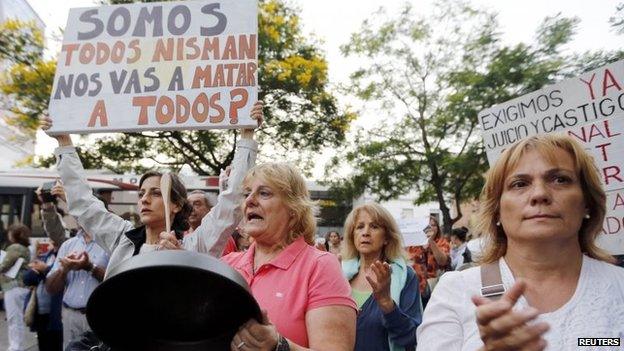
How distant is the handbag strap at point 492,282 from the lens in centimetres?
157

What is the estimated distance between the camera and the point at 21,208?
45.2ft

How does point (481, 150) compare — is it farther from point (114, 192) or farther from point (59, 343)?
point (59, 343)

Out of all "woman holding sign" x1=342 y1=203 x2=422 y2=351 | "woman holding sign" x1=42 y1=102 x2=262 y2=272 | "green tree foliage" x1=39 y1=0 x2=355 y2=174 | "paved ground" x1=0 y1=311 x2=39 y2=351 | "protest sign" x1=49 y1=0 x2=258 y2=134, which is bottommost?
"paved ground" x1=0 y1=311 x2=39 y2=351

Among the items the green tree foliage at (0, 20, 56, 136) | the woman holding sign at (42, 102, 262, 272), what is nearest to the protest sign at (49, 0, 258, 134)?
the woman holding sign at (42, 102, 262, 272)

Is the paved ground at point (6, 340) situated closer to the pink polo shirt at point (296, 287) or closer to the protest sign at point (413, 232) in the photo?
the protest sign at point (413, 232)

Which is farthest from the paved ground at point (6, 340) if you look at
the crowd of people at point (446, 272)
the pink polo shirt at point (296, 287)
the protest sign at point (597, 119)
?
the protest sign at point (597, 119)

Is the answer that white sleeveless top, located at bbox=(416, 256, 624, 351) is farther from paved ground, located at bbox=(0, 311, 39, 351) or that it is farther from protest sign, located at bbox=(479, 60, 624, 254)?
paved ground, located at bbox=(0, 311, 39, 351)

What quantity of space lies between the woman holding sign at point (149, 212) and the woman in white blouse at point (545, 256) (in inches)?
61.1

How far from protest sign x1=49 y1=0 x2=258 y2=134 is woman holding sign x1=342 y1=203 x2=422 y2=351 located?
3.76 feet

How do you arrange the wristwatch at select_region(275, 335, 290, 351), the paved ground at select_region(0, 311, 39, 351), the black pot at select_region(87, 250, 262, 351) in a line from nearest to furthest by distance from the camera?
the black pot at select_region(87, 250, 262, 351)
the wristwatch at select_region(275, 335, 290, 351)
the paved ground at select_region(0, 311, 39, 351)

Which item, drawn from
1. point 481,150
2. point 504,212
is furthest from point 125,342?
point 481,150

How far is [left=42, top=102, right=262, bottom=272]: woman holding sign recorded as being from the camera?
2992 millimetres

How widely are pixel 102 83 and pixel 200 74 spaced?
0.72m

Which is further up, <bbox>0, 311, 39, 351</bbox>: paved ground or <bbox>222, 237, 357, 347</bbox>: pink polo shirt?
<bbox>222, 237, 357, 347</bbox>: pink polo shirt
